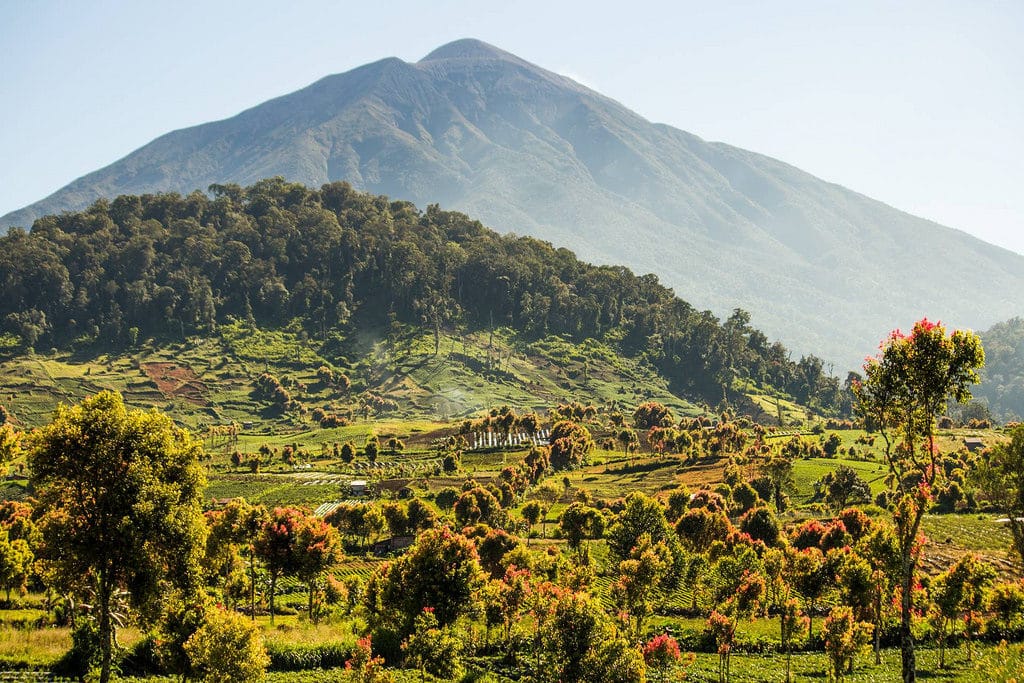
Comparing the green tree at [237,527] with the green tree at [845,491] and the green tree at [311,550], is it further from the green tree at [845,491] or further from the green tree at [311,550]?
the green tree at [845,491]

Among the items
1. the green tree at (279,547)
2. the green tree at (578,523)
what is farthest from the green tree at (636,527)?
the green tree at (279,547)

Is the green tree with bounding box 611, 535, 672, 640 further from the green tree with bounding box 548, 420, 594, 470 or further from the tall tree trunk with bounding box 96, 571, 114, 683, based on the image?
the green tree with bounding box 548, 420, 594, 470

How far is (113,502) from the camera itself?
24.8 meters

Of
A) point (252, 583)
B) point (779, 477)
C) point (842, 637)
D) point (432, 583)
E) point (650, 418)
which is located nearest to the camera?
point (842, 637)

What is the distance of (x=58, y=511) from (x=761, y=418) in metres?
188

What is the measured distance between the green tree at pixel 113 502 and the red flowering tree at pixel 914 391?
85.9ft

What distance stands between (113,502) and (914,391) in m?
30.1

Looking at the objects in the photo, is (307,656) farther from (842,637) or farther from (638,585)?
(842,637)

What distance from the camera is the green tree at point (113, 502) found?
948 inches

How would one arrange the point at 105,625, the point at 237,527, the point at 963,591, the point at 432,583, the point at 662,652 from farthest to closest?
the point at 237,527
the point at 432,583
the point at 963,591
the point at 662,652
the point at 105,625

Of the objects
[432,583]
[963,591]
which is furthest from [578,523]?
[963,591]

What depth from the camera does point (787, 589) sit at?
48312mm

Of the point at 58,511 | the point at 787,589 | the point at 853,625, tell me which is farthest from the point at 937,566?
the point at 58,511

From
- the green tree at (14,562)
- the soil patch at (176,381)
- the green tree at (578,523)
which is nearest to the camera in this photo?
the green tree at (14,562)
